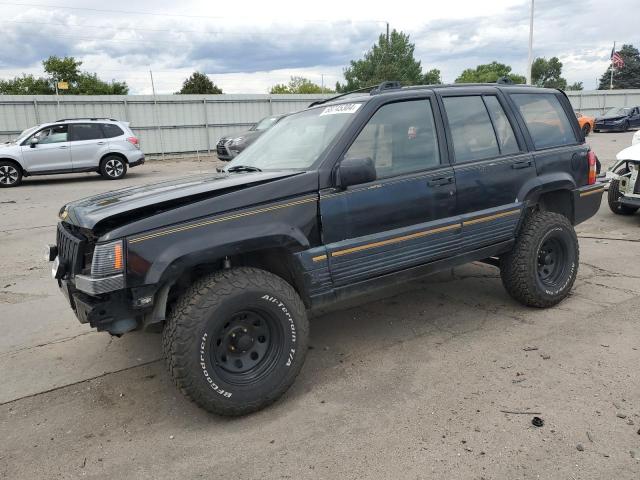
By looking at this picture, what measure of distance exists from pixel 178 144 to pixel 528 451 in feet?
74.0

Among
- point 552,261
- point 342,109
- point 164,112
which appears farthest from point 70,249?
point 164,112

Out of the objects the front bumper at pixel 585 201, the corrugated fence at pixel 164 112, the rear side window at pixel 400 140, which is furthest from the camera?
the corrugated fence at pixel 164 112

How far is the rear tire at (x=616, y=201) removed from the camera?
7961mm

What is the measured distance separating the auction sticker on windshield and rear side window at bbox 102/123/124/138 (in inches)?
518

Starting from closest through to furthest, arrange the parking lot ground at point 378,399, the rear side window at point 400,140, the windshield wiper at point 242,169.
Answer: the parking lot ground at point 378,399 < the rear side window at point 400,140 < the windshield wiper at point 242,169

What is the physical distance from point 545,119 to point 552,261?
1275 mm

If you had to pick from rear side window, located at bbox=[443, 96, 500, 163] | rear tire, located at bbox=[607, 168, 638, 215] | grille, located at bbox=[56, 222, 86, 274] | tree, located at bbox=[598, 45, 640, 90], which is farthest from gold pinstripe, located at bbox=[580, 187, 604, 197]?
tree, located at bbox=[598, 45, 640, 90]

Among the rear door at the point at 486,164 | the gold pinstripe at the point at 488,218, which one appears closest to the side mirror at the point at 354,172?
the rear door at the point at 486,164

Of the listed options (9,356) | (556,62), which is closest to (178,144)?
(9,356)

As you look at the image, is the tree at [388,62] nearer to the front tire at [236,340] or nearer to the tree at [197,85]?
the tree at [197,85]

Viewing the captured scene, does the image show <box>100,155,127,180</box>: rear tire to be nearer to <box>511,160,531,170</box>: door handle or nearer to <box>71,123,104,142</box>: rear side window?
<box>71,123,104,142</box>: rear side window

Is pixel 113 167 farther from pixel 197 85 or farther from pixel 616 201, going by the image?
pixel 197 85

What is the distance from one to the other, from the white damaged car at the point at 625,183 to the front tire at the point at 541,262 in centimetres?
369

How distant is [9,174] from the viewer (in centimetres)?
1404
